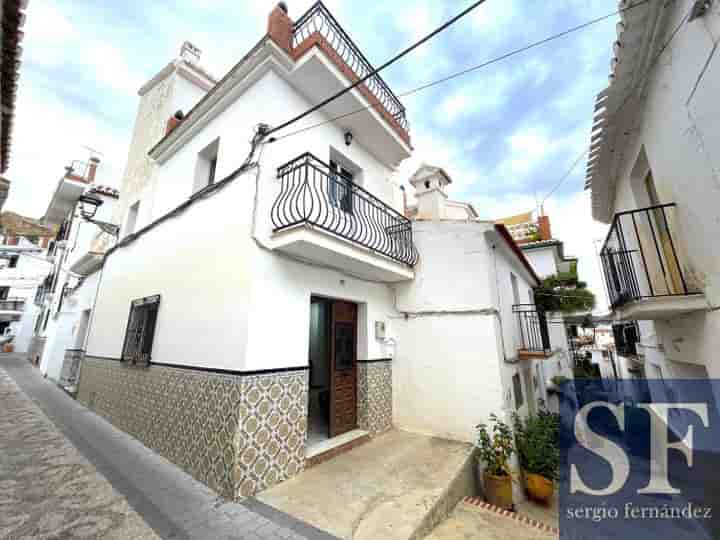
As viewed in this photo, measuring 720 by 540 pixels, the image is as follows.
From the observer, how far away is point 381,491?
11.3ft

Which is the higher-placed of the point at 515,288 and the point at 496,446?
the point at 515,288

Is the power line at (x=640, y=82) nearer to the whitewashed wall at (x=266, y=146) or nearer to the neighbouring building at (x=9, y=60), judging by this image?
the whitewashed wall at (x=266, y=146)

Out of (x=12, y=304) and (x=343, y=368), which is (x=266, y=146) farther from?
(x=12, y=304)

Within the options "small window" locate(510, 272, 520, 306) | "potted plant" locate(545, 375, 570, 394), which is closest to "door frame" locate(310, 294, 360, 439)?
"small window" locate(510, 272, 520, 306)

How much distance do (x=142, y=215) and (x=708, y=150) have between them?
10112mm

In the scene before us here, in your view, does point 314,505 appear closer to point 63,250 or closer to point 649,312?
point 649,312

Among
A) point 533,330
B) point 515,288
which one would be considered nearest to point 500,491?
point 533,330

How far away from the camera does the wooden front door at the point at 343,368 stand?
16.8 feet

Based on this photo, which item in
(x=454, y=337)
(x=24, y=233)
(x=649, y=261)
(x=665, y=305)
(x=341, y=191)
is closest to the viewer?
(x=665, y=305)

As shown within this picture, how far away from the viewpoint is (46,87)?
5.03 meters

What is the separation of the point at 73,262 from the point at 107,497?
37.9 feet

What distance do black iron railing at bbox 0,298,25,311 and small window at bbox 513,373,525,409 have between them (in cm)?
3903

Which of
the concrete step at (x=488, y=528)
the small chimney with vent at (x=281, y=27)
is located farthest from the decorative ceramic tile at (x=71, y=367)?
the concrete step at (x=488, y=528)

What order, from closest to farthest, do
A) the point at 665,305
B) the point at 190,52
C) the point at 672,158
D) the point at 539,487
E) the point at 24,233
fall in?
the point at 665,305
the point at 672,158
the point at 539,487
the point at 190,52
the point at 24,233
